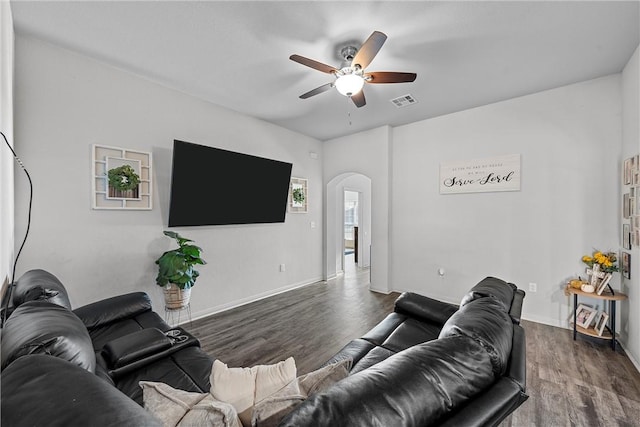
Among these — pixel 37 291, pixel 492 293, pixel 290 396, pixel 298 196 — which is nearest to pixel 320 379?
pixel 290 396

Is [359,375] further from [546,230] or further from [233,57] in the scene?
[546,230]

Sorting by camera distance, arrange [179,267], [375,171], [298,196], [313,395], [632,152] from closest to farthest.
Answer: [313,395] → [632,152] → [179,267] → [375,171] → [298,196]

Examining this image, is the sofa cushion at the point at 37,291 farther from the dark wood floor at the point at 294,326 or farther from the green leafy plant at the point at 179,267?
the dark wood floor at the point at 294,326

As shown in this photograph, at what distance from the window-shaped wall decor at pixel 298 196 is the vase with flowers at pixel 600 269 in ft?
12.6

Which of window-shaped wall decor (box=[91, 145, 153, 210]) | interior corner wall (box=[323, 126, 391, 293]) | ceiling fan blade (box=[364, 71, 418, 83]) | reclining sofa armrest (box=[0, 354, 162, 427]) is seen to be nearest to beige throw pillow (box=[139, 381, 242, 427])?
reclining sofa armrest (box=[0, 354, 162, 427])

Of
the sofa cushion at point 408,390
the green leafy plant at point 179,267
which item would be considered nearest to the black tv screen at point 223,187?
the green leafy plant at point 179,267

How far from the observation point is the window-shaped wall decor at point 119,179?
2.67 meters

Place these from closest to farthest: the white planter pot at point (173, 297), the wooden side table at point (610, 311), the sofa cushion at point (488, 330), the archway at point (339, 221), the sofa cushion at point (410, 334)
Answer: the sofa cushion at point (488, 330) → the sofa cushion at point (410, 334) → the wooden side table at point (610, 311) → the white planter pot at point (173, 297) → the archway at point (339, 221)

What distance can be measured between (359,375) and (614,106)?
4.01 meters

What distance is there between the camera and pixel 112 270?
2.76 meters

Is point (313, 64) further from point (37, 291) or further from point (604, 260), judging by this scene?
point (604, 260)

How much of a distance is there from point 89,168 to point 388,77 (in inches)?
117

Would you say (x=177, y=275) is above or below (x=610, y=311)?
above

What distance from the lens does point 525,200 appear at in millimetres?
3379
